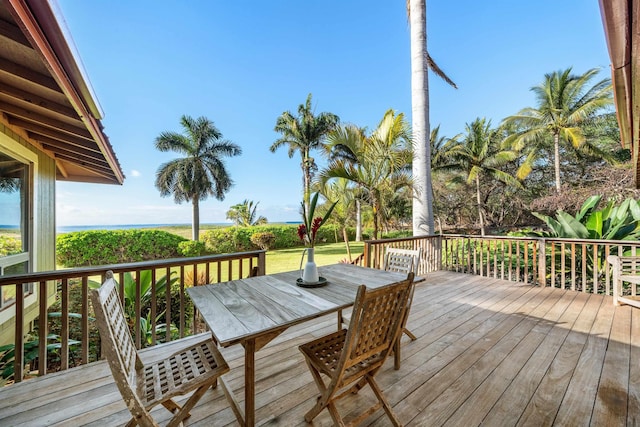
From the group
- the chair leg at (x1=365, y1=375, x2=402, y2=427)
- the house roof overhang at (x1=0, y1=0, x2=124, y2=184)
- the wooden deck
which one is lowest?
the wooden deck

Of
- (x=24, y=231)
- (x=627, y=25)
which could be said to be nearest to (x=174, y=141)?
(x=24, y=231)

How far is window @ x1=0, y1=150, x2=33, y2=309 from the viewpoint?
3.05 meters

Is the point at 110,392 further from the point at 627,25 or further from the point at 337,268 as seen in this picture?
the point at 627,25

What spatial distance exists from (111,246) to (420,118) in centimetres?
1144

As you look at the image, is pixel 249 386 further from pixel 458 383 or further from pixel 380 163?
pixel 380 163

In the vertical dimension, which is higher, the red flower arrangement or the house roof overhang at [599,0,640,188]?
the house roof overhang at [599,0,640,188]

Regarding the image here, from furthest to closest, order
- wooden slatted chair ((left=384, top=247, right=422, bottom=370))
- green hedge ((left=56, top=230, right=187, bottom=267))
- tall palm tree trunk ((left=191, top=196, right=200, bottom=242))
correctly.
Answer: tall palm tree trunk ((left=191, top=196, right=200, bottom=242))
green hedge ((left=56, top=230, right=187, bottom=267))
wooden slatted chair ((left=384, top=247, right=422, bottom=370))

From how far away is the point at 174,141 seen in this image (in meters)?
16.2

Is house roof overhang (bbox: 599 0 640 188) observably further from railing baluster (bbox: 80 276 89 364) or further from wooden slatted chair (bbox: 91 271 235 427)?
railing baluster (bbox: 80 276 89 364)

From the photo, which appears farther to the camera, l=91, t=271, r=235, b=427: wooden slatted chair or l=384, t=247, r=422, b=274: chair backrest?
l=384, t=247, r=422, b=274: chair backrest

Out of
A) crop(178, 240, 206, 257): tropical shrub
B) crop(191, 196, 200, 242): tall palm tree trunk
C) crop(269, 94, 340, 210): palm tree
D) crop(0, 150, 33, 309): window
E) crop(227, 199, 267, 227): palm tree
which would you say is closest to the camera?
crop(0, 150, 33, 309): window

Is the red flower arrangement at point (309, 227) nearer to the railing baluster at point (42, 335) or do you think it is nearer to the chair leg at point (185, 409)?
the chair leg at point (185, 409)

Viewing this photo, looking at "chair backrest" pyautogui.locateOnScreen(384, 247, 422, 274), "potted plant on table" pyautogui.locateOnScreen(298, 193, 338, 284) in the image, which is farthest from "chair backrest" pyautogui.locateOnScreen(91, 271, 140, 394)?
"chair backrest" pyautogui.locateOnScreen(384, 247, 422, 274)

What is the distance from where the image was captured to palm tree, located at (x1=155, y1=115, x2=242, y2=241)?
638 inches
